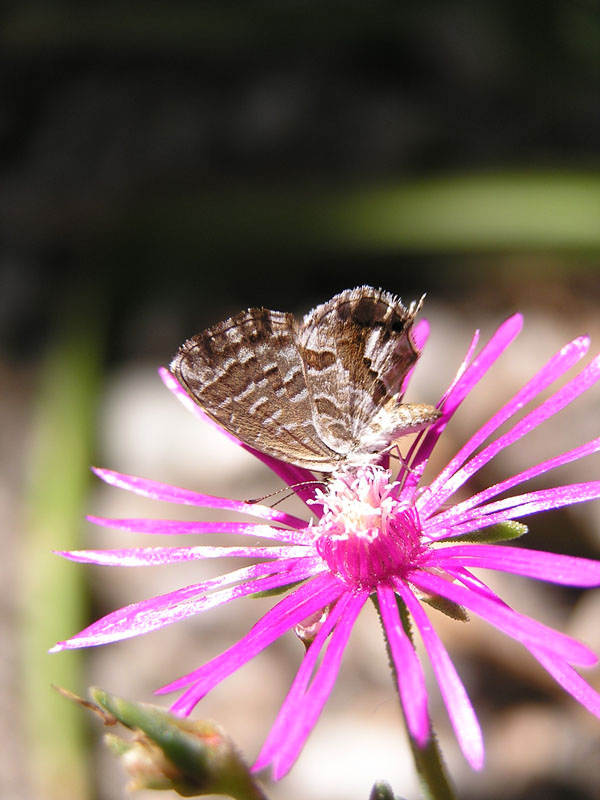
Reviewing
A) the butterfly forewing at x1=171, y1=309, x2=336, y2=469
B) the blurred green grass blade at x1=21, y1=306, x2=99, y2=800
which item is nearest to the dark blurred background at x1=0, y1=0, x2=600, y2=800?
the blurred green grass blade at x1=21, y1=306, x2=99, y2=800

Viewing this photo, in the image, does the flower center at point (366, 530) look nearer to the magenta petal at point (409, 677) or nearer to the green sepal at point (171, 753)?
the magenta petal at point (409, 677)

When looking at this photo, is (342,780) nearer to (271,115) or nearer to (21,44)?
(271,115)

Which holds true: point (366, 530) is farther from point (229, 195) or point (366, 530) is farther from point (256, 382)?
point (229, 195)

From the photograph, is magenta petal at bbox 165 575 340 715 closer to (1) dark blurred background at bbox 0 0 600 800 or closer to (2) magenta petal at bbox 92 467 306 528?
(2) magenta petal at bbox 92 467 306 528

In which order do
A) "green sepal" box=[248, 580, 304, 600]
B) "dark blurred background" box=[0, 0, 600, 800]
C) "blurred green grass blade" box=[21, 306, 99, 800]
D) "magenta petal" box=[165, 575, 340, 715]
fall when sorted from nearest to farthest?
"magenta petal" box=[165, 575, 340, 715]
"green sepal" box=[248, 580, 304, 600]
"blurred green grass blade" box=[21, 306, 99, 800]
"dark blurred background" box=[0, 0, 600, 800]

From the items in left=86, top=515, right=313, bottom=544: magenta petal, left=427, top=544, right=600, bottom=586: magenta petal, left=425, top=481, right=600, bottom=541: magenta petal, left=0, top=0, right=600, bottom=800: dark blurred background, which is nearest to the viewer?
left=427, top=544, right=600, bottom=586: magenta petal

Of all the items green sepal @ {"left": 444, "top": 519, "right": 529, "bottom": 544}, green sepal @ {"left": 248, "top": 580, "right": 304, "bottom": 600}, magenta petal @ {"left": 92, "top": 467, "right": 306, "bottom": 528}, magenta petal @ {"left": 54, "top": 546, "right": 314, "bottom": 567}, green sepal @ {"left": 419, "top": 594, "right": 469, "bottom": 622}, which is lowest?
green sepal @ {"left": 419, "top": 594, "right": 469, "bottom": 622}

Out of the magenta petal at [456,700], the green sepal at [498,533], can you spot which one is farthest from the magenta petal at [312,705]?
the green sepal at [498,533]
